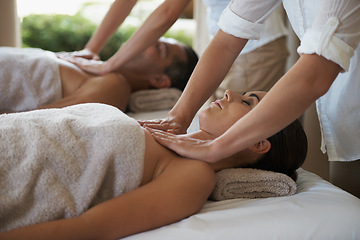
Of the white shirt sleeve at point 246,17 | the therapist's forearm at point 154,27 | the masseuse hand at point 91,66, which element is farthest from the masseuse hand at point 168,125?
the masseuse hand at point 91,66

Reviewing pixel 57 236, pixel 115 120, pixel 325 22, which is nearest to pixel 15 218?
pixel 57 236

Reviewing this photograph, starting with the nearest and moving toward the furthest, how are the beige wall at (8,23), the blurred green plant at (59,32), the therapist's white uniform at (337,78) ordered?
1. the therapist's white uniform at (337,78)
2. the beige wall at (8,23)
3. the blurred green plant at (59,32)

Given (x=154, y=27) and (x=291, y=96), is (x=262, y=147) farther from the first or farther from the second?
(x=154, y=27)

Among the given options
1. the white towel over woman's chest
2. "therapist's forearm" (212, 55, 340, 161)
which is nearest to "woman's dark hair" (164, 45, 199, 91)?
the white towel over woman's chest

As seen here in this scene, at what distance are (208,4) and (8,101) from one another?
1.24m

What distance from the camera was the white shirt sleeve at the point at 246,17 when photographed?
158cm

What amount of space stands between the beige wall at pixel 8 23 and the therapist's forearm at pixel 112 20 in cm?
64

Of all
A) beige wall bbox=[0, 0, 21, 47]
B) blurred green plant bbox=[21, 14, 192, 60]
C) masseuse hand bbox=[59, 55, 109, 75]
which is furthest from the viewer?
blurred green plant bbox=[21, 14, 192, 60]

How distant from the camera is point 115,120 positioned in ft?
4.35

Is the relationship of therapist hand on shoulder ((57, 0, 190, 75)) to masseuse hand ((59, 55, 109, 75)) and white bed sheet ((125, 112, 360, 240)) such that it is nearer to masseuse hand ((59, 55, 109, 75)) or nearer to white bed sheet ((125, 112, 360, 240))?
masseuse hand ((59, 55, 109, 75))

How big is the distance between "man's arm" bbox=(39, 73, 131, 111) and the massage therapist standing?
0.74 meters

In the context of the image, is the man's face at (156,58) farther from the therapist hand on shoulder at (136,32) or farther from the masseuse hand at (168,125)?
the masseuse hand at (168,125)

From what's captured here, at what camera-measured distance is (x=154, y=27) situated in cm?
224

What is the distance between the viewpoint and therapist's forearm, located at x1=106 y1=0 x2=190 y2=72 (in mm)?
2168
